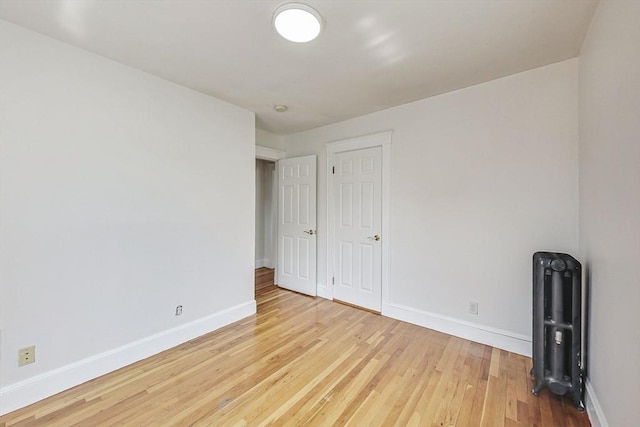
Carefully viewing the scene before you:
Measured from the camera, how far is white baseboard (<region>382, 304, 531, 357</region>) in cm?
231

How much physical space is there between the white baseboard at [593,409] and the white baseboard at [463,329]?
0.58 meters

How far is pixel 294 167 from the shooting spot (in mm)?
4000

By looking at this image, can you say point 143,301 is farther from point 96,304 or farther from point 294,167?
point 294,167

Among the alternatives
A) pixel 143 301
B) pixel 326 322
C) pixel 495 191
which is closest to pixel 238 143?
pixel 143 301

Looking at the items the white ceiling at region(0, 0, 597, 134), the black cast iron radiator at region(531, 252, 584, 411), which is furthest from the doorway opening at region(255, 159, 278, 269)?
the black cast iron radiator at region(531, 252, 584, 411)

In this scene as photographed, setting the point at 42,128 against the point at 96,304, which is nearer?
the point at 42,128

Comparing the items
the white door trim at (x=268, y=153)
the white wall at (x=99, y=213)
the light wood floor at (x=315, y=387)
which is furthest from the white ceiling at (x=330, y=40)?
the light wood floor at (x=315, y=387)

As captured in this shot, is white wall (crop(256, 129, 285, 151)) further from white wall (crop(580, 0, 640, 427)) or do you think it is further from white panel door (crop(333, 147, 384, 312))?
white wall (crop(580, 0, 640, 427))

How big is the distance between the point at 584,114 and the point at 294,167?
3.09 meters

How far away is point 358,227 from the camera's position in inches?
133

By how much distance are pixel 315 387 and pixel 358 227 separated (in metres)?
1.91

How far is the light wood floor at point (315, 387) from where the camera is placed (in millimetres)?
1611

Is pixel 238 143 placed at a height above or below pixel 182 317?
above

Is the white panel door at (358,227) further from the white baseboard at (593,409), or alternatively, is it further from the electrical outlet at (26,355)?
the electrical outlet at (26,355)
